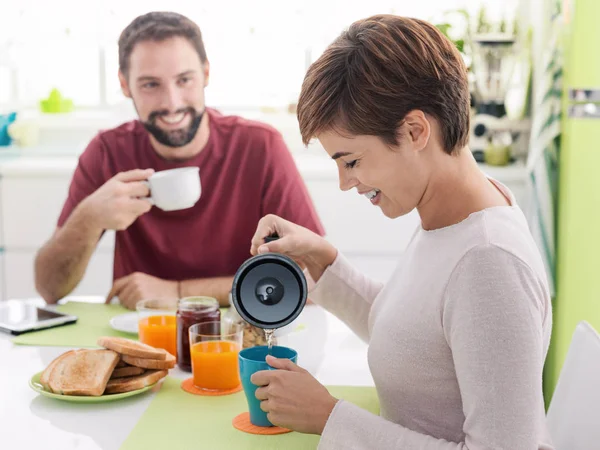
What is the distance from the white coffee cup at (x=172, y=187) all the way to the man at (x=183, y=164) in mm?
243

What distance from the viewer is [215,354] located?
1.31 meters

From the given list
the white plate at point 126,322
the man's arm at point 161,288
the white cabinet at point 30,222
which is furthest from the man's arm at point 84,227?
the white cabinet at point 30,222

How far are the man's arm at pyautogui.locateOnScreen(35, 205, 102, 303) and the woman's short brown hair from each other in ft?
3.39

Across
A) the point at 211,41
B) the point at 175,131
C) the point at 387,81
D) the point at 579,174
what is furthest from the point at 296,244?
the point at 211,41

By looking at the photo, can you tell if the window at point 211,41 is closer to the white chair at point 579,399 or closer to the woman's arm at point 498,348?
the white chair at point 579,399

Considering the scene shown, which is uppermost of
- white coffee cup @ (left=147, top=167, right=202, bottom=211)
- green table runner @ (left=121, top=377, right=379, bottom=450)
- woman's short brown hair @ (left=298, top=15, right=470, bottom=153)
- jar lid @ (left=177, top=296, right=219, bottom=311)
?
woman's short brown hair @ (left=298, top=15, right=470, bottom=153)

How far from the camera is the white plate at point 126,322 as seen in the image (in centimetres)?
160

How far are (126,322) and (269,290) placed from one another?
602mm

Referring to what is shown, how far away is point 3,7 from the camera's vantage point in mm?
3537

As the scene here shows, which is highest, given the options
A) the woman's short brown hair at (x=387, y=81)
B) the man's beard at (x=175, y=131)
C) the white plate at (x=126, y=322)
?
the woman's short brown hair at (x=387, y=81)

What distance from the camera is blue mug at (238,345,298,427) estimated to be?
1.15m

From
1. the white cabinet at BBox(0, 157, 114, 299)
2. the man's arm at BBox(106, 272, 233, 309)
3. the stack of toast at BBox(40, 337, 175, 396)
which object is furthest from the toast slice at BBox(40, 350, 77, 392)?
the white cabinet at BBox(0, 157, 114, 299)

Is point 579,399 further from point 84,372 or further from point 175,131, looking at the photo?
point 175,131

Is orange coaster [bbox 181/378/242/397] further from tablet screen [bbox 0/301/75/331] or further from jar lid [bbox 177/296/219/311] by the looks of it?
tablet screen [bbox 0/301/75/331]
